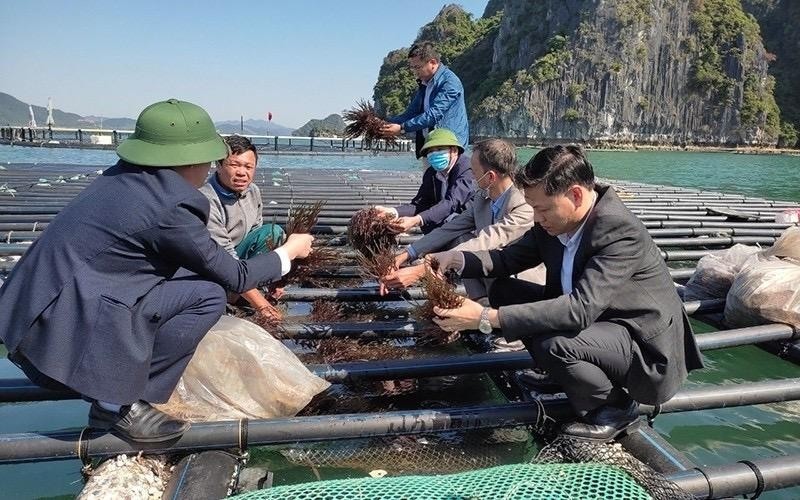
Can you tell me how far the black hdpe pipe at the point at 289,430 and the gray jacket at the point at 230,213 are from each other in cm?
163

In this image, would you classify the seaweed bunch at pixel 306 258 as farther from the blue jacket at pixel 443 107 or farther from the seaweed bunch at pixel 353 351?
the blue jacket at pixel 443 107

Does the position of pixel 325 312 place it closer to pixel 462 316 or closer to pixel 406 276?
pixel 406 276

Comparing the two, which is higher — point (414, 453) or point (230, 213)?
point (230, 213)

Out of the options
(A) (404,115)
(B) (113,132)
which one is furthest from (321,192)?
(B) (113,132)

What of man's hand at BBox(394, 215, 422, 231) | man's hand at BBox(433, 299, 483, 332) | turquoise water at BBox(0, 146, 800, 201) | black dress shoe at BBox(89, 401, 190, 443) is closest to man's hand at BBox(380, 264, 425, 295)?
man's hand at BBox(433, 299, 483, 332)

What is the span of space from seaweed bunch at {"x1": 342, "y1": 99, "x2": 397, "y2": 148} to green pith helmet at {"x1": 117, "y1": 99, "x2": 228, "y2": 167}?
4057mm

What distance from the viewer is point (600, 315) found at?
2.38 metres

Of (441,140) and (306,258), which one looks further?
(441,140)

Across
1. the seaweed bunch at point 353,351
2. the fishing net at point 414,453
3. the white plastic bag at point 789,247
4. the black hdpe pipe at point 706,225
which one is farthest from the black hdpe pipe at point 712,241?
the fishing net at point 414,453

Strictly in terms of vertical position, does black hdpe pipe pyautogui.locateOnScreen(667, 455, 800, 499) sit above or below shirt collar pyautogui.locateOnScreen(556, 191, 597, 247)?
below

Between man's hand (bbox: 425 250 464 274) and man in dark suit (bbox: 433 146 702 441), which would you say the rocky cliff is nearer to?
man's hand (bbox: 425 250 464 274)

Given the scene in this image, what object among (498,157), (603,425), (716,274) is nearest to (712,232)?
(716,274)

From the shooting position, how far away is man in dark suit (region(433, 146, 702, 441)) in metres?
2.25

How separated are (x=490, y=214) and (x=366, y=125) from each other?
2899 mm
